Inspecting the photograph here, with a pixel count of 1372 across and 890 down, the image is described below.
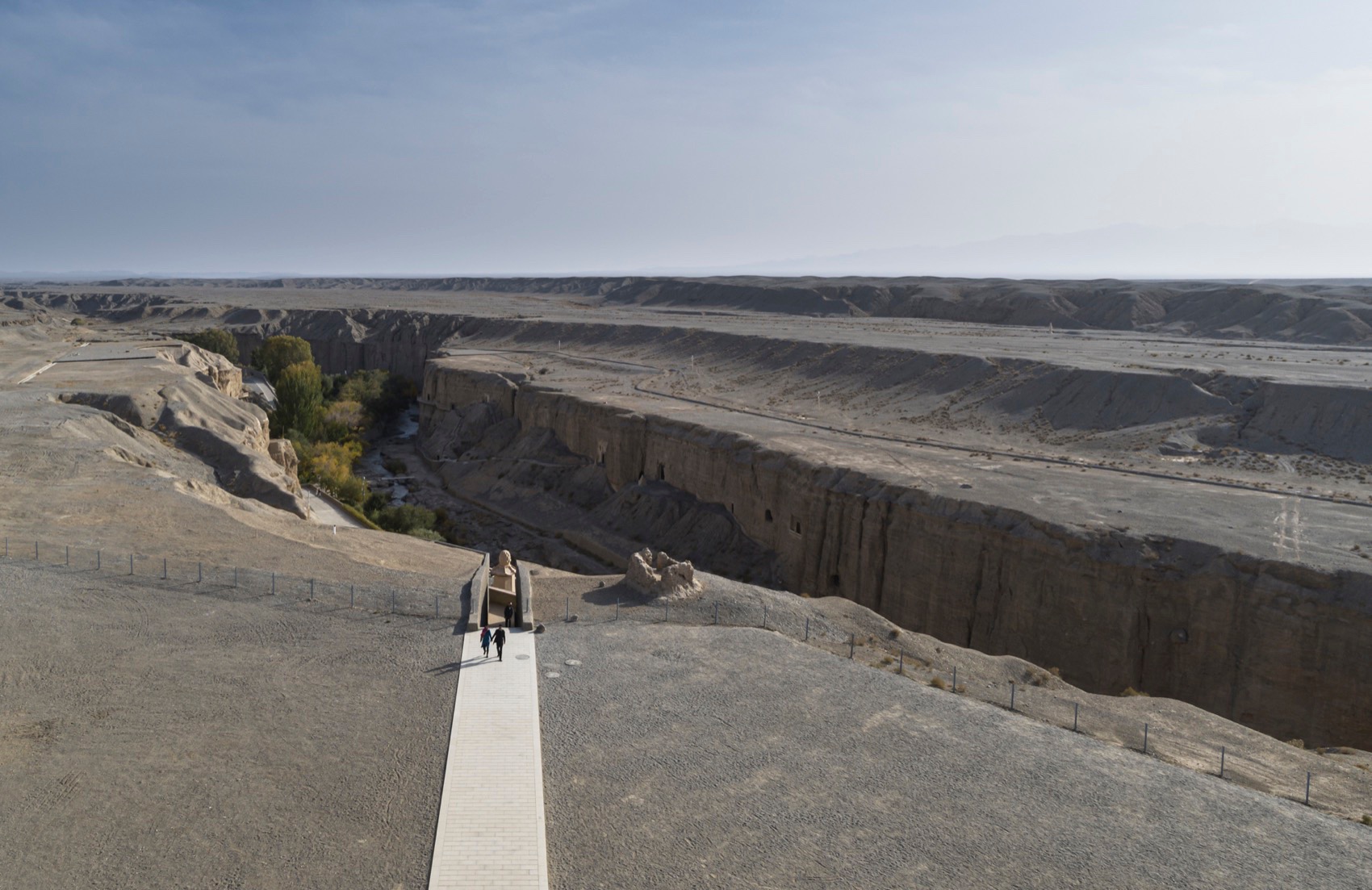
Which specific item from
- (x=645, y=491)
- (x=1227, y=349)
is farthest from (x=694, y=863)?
(x=1227, y=349)

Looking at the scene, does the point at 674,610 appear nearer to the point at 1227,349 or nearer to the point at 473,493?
the point at 473,493

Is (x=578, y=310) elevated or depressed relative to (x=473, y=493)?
elevated

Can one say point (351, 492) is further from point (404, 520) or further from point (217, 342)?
point (217, 342)

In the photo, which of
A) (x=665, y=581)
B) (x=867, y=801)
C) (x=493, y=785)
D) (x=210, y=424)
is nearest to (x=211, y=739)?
(x=493, y=785)

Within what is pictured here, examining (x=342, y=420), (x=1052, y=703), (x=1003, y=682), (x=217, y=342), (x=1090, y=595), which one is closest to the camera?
(x=1052, y=703)

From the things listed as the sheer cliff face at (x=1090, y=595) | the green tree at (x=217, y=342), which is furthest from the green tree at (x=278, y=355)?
the sheer cliff face at (x=1090, y=595)

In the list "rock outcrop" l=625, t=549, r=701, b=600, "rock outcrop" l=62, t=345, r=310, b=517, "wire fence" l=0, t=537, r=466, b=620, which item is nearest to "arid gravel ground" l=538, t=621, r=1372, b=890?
"rock outcrop" l=625, t=549, r=701, b=600
